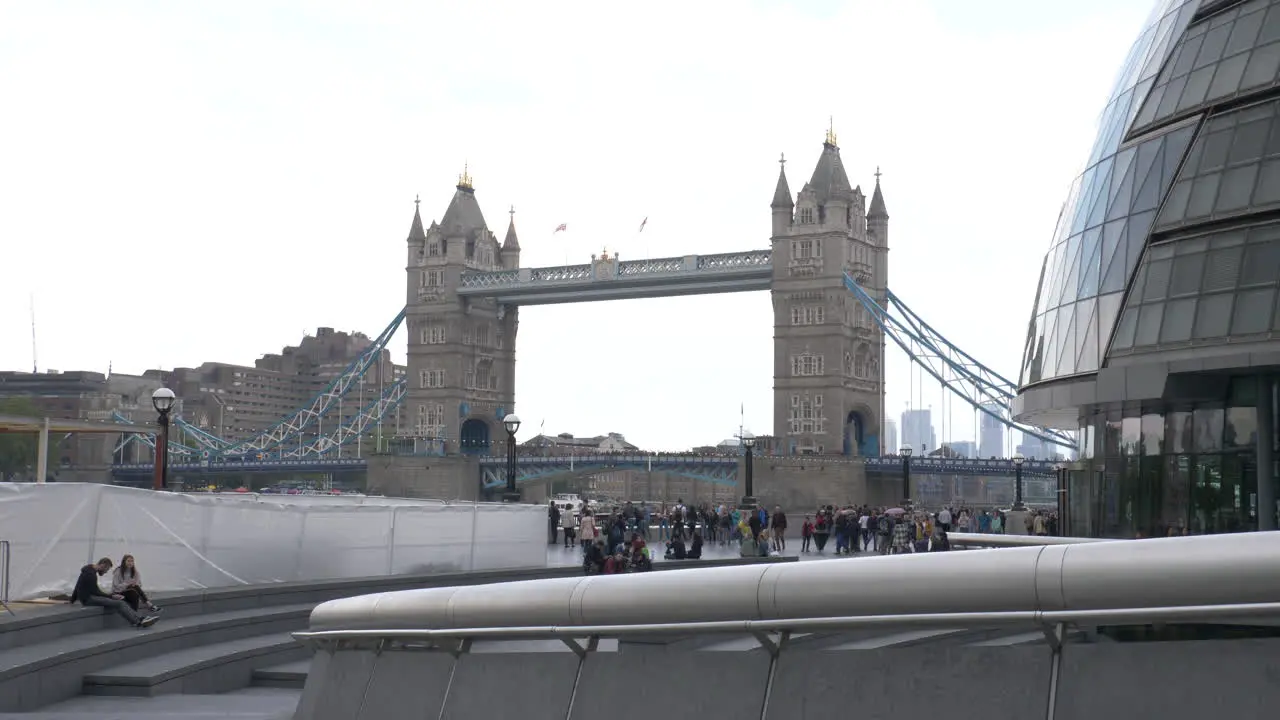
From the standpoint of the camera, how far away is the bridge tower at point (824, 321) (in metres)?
84.5

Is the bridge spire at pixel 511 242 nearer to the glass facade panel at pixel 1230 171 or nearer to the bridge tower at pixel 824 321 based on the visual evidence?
the bridge tower at pixel 824 321

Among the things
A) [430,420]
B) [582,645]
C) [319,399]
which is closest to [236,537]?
[582,645]

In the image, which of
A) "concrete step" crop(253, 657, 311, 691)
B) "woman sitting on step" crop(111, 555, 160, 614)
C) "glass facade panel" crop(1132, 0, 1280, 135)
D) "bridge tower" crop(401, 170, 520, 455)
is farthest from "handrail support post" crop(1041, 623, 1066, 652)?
"bridge tower" crop(401, 170, 520, 455)

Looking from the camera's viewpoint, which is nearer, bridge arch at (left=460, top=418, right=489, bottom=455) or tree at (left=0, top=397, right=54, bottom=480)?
tree at (left=0, top=397, right=54, bottom=480)

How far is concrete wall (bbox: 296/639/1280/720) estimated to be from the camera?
3786mm

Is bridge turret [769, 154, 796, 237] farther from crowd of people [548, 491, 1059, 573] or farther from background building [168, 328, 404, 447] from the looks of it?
background building [168, 328, 404, 447]

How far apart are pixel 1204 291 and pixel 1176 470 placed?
226 centimetres

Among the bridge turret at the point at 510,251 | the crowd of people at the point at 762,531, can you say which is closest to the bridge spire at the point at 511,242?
the bridge turret at the point at 510,251

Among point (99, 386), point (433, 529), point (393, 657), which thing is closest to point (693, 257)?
point (433, 529)

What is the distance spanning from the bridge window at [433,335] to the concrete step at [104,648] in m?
86.2

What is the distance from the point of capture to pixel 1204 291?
14.1m

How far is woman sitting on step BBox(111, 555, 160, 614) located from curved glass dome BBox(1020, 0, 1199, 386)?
9.89m

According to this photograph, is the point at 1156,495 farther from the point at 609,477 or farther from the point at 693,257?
the point at 609,477

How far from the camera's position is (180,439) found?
136 metres
